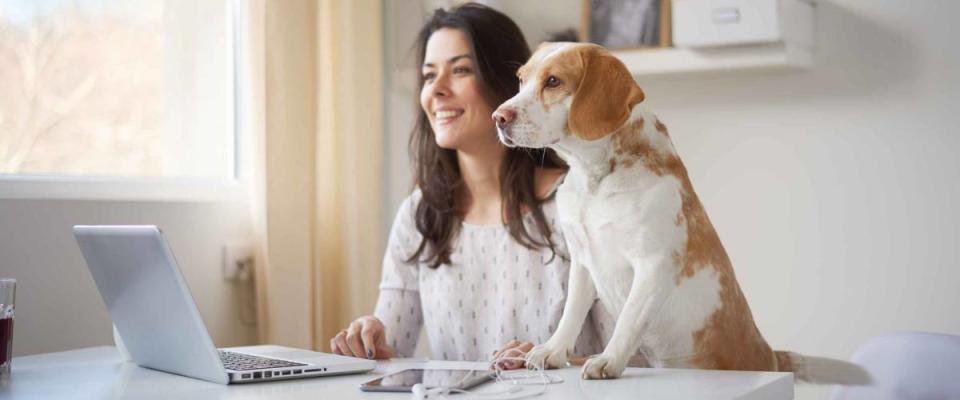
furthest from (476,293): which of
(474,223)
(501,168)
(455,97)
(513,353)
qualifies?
(513,353)

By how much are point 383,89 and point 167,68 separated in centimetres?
62

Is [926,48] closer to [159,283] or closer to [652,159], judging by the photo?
[652,159]

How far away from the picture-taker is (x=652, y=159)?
119 cm

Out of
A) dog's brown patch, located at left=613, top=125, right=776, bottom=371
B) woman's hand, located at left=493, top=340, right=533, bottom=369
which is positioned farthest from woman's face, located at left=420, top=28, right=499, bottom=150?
dog's brown patch, located at left=613, top=125, right=776, bottom=371

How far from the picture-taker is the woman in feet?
5.99

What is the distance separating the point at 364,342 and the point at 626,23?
1.06 metres

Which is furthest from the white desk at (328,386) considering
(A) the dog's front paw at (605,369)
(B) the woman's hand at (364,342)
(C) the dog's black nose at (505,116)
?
(C) the dog's black nose at (505,116)

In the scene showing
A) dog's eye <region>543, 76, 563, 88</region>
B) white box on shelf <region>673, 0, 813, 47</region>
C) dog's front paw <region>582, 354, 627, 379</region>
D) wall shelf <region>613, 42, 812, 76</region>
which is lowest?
dog's front paw <region>582, 354, 627, 379</region>

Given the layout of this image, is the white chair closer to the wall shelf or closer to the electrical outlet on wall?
the wall shelf

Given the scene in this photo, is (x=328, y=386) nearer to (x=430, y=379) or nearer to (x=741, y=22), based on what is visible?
(x=430, y=379)

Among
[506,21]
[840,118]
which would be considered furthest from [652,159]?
[840,118]

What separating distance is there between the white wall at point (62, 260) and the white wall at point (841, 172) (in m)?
1.12

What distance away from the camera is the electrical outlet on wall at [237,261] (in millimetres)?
2381

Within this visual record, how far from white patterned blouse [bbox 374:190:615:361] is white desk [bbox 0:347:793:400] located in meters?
0.41
